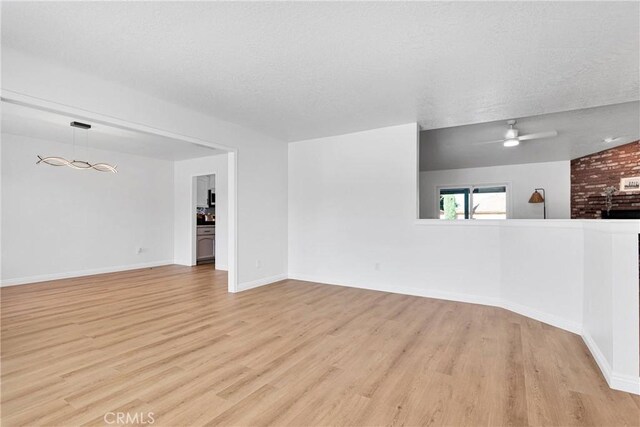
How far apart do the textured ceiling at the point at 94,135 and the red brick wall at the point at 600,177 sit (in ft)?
25.4

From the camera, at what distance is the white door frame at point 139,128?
2521mm

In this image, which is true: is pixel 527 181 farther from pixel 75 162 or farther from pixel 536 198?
pixel 75 162

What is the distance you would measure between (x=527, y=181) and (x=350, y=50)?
7238mm

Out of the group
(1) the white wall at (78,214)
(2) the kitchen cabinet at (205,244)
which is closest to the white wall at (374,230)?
(2) the kitchen cabinet at (205,244)

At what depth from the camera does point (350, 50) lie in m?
2.48

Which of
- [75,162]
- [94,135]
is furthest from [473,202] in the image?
[75,162]

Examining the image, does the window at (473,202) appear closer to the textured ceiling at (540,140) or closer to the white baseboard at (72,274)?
the textured ceiling at (540,140)

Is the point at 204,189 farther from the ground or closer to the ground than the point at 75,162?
closer to the ground

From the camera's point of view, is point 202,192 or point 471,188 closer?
point 471,188

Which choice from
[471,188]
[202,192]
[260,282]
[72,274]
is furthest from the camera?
[202,192]

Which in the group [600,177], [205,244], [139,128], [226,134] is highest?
[226,134]

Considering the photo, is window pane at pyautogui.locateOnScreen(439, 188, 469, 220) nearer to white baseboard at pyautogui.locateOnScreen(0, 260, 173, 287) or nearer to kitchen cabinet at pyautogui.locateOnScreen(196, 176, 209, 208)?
kitchen cabinet at pyautogui.locateOnScreen(196, 176, 209, 208)

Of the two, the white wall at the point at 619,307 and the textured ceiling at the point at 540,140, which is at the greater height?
the textured ceiling at the point at 540,140

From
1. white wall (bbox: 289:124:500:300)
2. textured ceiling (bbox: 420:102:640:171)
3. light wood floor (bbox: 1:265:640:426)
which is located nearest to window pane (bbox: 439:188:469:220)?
textured ceiling (bbox: 420:102:640:171)
